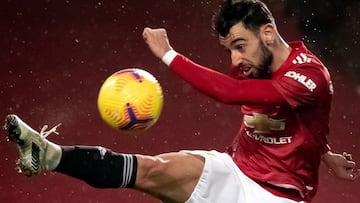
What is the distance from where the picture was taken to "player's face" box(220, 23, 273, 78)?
249 centimetres

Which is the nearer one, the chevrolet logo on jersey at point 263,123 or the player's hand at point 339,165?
the chevrolet logo on jersey at point 263,123

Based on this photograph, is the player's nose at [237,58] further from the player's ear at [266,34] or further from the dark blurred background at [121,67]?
the dark blurred background at [121,67]

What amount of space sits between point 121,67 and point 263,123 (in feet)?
5.24

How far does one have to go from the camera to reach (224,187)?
2.53 m

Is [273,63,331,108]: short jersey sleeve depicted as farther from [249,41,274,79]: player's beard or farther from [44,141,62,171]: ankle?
[44,141,62,171]: ankle

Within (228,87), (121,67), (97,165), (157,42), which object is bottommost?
(121,67)

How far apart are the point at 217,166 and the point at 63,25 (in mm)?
1712

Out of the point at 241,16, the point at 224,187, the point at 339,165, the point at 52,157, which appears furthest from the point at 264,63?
the point at 52,157

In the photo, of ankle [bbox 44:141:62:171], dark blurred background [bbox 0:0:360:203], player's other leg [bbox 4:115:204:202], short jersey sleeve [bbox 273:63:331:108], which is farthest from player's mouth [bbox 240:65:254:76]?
A: dark blurred background [bbox 0:0:360:203]

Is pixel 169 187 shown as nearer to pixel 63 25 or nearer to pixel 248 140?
pixel 248 140

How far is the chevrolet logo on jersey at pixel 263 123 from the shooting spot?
2.55m

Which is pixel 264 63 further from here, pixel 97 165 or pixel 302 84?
pixel 97 165

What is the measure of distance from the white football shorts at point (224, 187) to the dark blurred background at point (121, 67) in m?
1.52

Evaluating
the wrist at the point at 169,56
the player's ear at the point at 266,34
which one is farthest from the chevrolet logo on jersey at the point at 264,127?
the wrist at the point at 169,56
